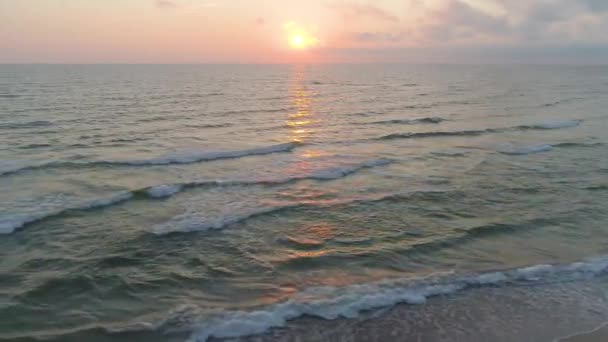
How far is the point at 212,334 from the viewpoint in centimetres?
712

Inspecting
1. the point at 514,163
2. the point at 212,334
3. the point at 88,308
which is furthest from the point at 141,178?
the point at 514,163

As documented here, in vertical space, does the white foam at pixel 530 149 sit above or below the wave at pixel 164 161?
above

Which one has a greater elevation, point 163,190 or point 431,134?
point 431,134

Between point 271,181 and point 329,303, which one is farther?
point 271,181

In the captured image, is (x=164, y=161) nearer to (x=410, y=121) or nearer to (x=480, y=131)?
(x=480, y=131)

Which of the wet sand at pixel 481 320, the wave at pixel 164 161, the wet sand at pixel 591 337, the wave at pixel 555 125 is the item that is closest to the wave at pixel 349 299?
the wet sand at pixel 481 320

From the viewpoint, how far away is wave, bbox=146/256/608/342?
288 inches

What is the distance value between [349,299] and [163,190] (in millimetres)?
8613

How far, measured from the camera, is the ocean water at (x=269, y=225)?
26.5 feet

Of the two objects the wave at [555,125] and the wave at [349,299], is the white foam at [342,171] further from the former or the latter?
the wave at [555,125]

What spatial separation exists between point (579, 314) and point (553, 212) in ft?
18.5

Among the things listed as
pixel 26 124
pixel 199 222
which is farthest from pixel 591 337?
pixel 26 124

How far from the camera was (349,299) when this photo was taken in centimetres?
814

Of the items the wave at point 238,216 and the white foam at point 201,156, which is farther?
the white foam at point 201,156
